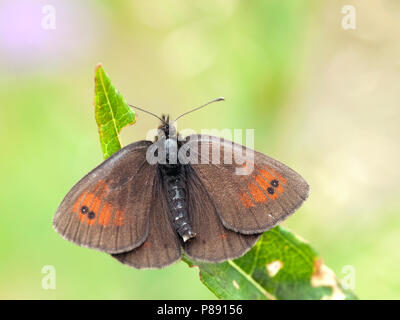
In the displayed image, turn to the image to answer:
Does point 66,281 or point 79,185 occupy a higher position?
point 79,185

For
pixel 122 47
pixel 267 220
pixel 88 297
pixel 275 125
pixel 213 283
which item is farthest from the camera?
pixel 122 47

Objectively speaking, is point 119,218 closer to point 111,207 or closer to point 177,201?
point 111,207

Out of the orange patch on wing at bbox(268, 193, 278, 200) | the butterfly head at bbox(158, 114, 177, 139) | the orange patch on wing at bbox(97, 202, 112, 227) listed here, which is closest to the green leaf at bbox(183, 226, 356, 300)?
the orange patch on wing at bbox(268, 193, 278, 200)

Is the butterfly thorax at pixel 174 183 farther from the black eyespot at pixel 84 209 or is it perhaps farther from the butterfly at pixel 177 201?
the black eyespot at pixel 84 209

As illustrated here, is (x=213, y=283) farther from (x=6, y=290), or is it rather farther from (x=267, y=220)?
(x=6, y=290)

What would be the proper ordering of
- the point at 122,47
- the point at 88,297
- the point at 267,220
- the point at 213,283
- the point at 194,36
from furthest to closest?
the point at 122,47 → the point at 194,36 → the point at 88,297 → the point at 267,220 → the point at 213,283

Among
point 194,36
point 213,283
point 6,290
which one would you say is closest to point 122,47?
point 194,36

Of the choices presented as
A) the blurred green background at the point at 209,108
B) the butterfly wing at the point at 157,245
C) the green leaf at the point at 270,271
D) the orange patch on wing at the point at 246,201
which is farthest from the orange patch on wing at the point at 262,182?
the blurred green background at the point at 209,108

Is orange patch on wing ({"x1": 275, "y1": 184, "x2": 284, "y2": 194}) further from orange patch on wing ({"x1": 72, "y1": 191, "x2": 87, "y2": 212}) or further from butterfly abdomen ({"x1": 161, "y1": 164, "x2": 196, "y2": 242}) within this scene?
orange patch on wing ({"x1": 72, "y1": 191, "x2": 87, "y2": 212})

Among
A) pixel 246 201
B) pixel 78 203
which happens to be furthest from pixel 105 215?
pixel 246 201
